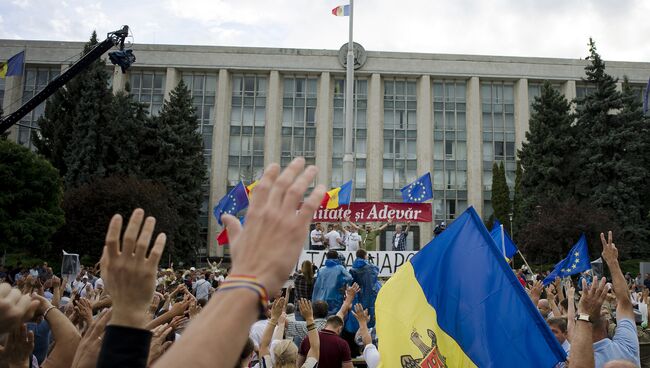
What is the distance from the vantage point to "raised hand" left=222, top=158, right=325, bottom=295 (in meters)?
1.31

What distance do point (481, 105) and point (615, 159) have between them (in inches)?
774

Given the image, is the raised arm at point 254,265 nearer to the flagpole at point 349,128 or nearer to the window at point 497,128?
the flagpole at point 349,128

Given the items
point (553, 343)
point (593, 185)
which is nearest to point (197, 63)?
point (593, 185)

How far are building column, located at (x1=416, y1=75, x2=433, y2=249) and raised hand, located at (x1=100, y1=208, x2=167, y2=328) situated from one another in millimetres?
53906

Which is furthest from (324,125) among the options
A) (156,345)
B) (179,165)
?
(156,345)

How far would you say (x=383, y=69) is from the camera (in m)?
55.7

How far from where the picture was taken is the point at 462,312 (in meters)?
4.15

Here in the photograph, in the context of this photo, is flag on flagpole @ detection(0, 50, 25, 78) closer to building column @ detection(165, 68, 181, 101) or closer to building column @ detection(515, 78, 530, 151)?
building column @ detection(165, 68, 181, 101)

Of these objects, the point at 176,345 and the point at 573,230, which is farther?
the point at 573,230

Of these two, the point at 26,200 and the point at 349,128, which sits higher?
the point at 349,128

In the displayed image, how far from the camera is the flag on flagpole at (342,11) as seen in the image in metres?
25.9

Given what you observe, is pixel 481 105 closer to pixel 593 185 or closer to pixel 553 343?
pixel 593 185

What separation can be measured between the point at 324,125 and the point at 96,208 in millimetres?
26214

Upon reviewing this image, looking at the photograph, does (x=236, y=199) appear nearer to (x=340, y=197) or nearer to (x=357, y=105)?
(x=340, y=197)
